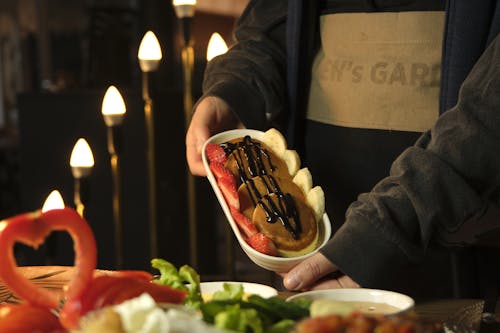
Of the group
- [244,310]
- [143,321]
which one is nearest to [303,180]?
[244,310]

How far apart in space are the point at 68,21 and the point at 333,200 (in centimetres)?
729

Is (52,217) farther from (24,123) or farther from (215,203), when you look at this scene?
(215,203)

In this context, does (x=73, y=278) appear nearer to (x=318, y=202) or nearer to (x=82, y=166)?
(x=318, y=202)

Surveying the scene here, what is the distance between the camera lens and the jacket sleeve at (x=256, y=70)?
2107mm

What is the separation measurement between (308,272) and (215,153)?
37cm

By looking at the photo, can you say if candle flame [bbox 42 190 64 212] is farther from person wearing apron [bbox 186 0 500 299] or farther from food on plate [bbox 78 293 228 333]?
food on plate [bbox 78 293 228 333]

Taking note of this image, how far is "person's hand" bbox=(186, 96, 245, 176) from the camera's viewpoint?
1.98m

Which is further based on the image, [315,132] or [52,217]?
[315,132]

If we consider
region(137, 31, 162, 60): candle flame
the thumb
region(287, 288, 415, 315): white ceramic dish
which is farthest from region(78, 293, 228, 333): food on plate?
region(137, 31, 162, 60): candle flame

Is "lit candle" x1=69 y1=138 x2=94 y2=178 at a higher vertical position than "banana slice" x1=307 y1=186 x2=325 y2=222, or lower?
lower

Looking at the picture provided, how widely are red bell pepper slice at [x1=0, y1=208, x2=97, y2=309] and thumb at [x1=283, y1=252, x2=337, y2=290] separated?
1.67 ft

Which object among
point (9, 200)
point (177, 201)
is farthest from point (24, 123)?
point (9, 200)

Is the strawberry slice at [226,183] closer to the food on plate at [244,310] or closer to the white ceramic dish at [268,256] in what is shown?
the white ceramic dish at [268,256]

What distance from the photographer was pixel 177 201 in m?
4.16
